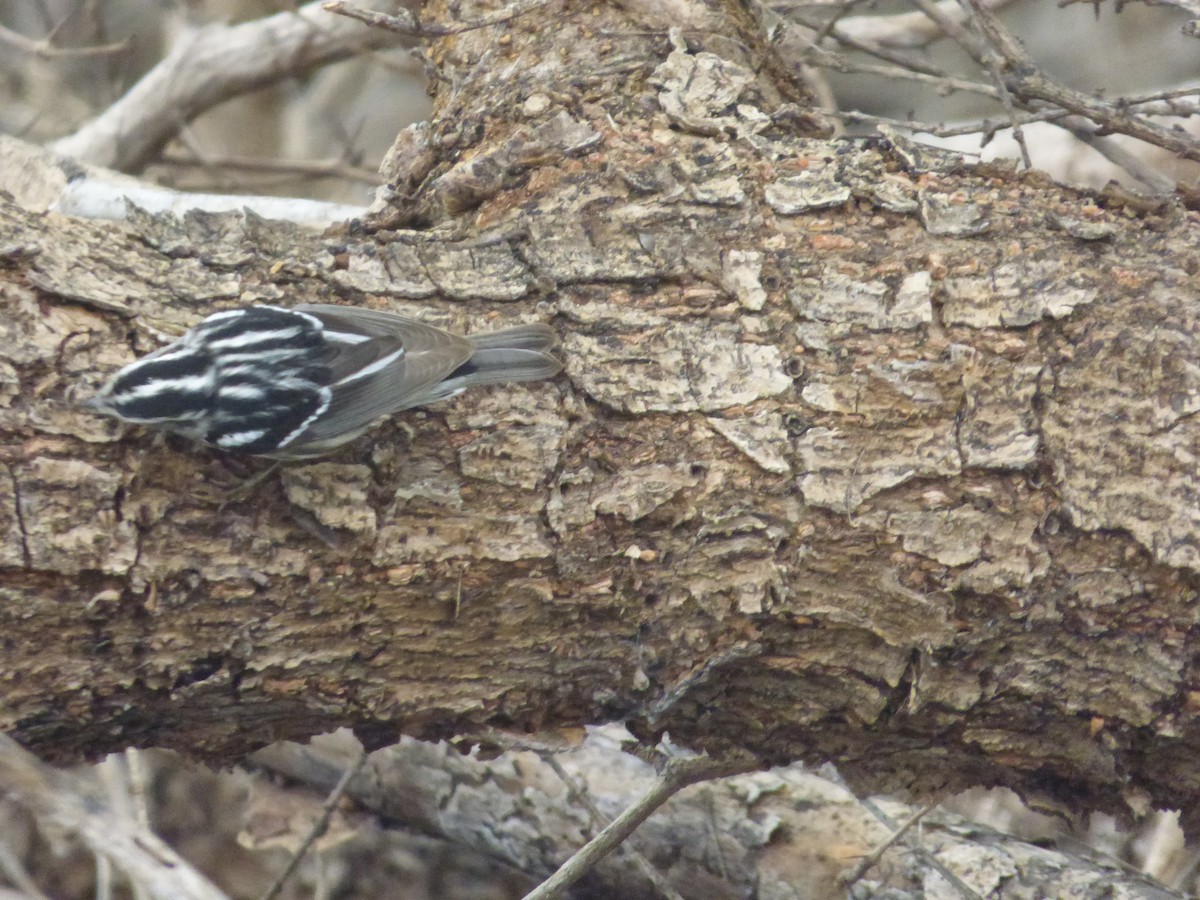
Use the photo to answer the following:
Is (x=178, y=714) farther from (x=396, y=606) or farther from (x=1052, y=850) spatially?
(x=1052, y=850)

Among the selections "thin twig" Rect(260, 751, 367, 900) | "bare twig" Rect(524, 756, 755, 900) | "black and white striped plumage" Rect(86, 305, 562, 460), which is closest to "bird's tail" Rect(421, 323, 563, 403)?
"black and white striped plumage" Rect(86, 305, 562, 460)

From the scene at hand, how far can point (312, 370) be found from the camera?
2.59m

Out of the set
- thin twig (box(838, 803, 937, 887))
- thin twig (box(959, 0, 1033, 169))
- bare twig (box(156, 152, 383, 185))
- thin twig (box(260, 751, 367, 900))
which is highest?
thin twig (box(959, 0, 1033, 169))

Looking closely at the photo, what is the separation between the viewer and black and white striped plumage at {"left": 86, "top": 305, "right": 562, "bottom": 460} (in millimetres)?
2305

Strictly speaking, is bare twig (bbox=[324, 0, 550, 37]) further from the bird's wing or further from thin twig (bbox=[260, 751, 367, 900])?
thin twig (bbox=[260, 751, 367, 900])

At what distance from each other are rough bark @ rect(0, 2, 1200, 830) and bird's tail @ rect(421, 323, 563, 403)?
5 cm

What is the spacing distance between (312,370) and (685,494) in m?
0.88

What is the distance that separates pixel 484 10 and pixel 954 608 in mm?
1926

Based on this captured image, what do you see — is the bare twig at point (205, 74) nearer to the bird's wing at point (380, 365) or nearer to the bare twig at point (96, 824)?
the bird's wing at point (380, 365)

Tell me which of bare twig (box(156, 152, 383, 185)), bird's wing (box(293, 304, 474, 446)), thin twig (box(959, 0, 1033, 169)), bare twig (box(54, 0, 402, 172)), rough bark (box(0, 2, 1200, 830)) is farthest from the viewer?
bare twig (box(156, 152, 383, 185))

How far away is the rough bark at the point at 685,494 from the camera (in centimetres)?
230

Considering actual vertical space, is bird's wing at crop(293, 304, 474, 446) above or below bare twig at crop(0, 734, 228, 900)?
below

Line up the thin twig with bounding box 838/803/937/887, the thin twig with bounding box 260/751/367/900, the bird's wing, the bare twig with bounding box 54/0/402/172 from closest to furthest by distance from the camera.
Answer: the bird's wing
the thin twig with bounding box 838/803/937/887
the thin twig with bounding box 260/751/367/900
the bare twig with bounding box 54/0/402/172


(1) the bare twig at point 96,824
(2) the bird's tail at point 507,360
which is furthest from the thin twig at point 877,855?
(1) the bare twig at point 96,824
